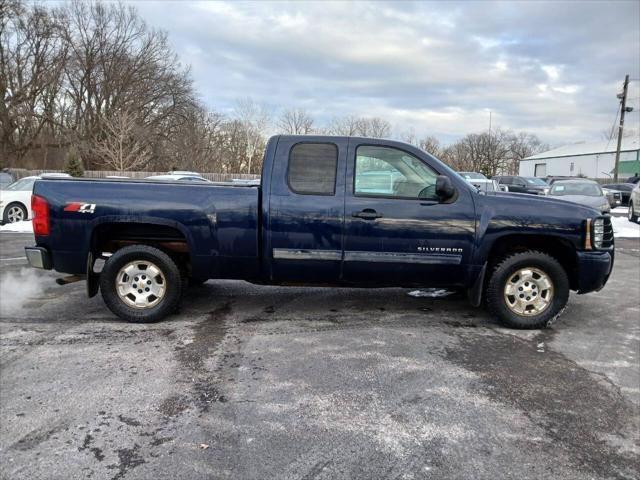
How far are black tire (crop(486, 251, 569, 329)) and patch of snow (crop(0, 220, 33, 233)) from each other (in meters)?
12.4

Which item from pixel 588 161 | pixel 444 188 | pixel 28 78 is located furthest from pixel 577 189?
pixel 588 161

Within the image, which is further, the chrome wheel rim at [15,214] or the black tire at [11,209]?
the chrome wheel rim at [15,214]

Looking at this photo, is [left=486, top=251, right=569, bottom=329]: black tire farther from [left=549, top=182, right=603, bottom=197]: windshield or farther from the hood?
[left=549, top=182, right=603, bottom=197]: windshield

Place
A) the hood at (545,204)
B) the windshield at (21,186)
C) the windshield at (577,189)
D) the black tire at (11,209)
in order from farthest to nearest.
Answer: the windshield at (577,189)
the windshield at (21,186)
the black tire at (11,209)
the hood at (545,204)

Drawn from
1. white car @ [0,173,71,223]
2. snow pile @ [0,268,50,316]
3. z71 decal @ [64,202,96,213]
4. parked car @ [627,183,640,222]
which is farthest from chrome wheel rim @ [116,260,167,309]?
parked car @ [627,183,640,222]

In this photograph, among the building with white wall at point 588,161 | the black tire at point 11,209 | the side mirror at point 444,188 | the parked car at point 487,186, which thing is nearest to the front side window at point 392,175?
the side mirror at point 444,188

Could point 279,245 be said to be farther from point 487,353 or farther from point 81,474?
point 81,474

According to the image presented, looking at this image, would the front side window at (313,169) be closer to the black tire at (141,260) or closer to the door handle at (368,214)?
the door handle at (368,214)

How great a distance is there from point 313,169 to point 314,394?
2327 millimetres

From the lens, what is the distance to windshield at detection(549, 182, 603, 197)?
53.4 ft

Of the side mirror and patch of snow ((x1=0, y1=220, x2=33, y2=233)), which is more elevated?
the side mirror

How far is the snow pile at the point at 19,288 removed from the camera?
571 centimetres

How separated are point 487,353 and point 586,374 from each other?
0.80 m

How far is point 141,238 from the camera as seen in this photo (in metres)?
5.23
